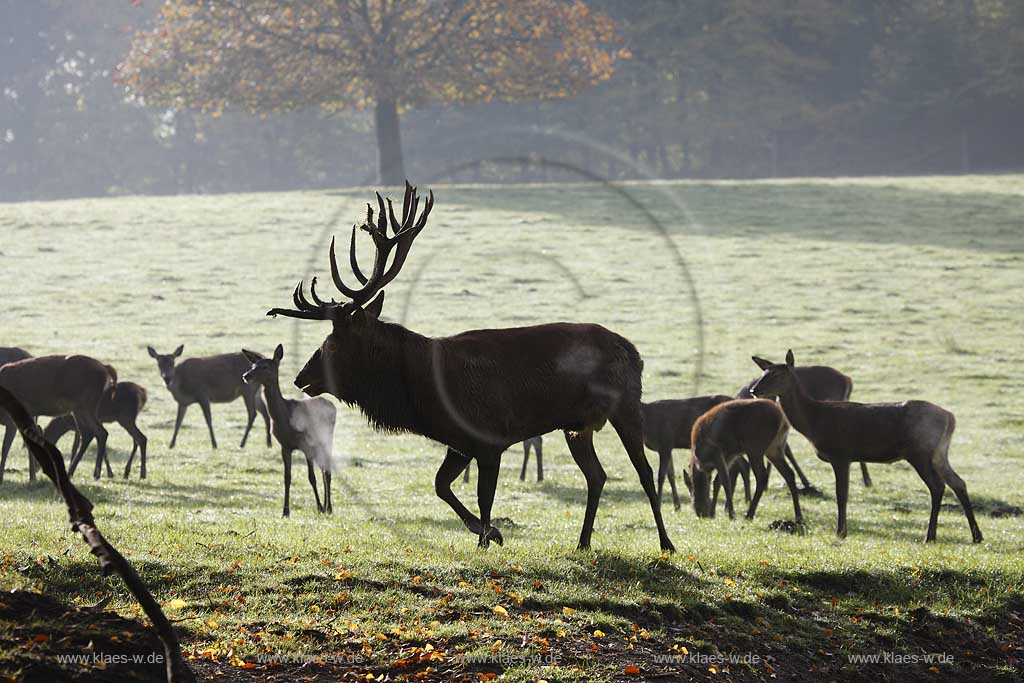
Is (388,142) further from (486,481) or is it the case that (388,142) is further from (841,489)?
(486,481)

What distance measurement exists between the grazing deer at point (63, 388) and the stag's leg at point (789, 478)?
7.53m

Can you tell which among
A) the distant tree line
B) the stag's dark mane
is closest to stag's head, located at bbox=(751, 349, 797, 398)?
the stag's dark mane

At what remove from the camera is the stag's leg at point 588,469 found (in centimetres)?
895

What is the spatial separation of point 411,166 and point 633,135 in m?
12.2

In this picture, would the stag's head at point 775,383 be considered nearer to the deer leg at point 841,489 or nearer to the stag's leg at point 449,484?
the deer leg at point 841,489

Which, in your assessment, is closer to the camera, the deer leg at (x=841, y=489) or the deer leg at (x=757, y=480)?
the deer leg at (x=841, y=489)

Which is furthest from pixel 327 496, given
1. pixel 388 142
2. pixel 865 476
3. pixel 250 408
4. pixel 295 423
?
pixel 388 142

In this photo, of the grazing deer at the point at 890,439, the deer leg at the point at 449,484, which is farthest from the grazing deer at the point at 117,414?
the grazing deer at the point at 890,439

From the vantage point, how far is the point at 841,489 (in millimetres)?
11375

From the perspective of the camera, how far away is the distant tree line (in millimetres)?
57562

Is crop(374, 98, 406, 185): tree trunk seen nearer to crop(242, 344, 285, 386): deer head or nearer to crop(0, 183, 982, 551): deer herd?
crop(0, 183, 982, 551): deer herd

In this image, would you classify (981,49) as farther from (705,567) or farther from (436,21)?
(705,567)

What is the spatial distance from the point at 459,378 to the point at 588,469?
4.31 feet

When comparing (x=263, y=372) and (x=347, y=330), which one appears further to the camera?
(x=263, y=372)
